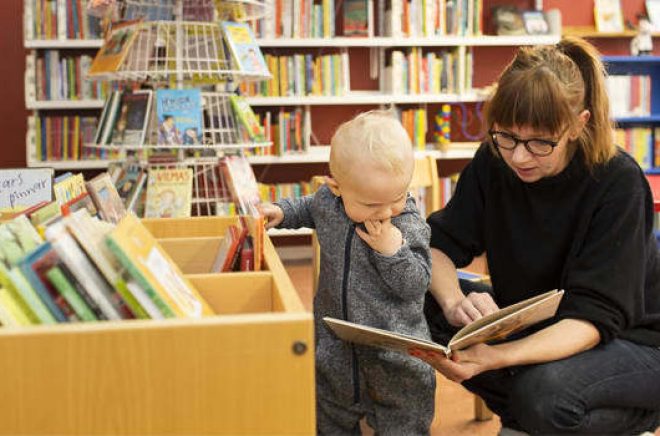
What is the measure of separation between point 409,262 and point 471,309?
351 mm

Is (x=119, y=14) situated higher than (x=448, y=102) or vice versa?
(x=119, y=14)

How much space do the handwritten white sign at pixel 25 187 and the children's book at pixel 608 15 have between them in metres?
5.03

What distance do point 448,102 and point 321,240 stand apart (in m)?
4.06

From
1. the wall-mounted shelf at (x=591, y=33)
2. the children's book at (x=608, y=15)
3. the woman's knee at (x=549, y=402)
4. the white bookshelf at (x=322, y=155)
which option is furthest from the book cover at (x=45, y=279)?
the children's book at (x=608, y=15)

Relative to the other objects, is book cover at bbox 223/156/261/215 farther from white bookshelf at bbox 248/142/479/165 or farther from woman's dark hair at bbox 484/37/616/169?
white bookshelf at bbox 248/142/479/165

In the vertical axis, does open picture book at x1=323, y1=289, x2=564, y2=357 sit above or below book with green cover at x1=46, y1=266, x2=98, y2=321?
below

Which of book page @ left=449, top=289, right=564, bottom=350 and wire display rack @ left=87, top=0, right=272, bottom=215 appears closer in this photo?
book page @ left=449, top=289, right=564, bottom=350

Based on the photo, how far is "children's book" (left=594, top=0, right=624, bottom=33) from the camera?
573 cm

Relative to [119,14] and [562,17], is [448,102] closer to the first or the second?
[562,17]

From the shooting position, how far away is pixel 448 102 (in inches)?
216

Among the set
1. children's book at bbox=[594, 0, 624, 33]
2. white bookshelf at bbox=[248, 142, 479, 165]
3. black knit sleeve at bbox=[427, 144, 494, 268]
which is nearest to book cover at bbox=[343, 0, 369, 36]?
white bookshelf at bbox=[248, 142, 479, 165]

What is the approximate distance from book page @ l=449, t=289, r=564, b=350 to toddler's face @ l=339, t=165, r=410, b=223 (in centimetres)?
25

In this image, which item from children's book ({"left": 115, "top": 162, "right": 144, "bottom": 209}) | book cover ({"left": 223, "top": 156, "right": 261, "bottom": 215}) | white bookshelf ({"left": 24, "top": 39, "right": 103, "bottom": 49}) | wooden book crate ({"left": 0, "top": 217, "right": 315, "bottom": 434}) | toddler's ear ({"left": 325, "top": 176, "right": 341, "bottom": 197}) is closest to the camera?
wooden book crate ({"left": 0, "top": 217, "right": 315, "bottom": 434})

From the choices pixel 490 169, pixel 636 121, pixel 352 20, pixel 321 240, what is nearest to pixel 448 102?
pixel 352 20
